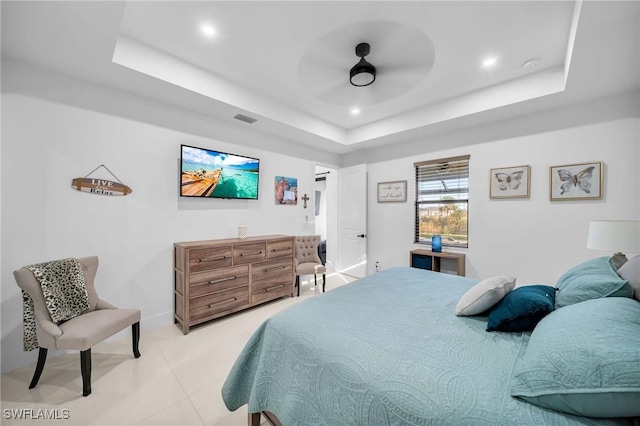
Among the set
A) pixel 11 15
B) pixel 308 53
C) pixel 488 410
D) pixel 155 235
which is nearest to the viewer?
pixel 488 410

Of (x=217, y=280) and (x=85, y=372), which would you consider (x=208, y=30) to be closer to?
(x=217, y=280)

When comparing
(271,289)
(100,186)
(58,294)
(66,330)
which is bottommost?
(271,289)

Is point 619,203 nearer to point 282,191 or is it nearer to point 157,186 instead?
point 282,191

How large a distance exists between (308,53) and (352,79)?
0.48m

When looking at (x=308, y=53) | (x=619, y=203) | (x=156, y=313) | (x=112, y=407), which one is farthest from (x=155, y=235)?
(x=619, y=203)

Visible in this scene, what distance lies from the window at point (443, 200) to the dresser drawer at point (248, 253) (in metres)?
2.64

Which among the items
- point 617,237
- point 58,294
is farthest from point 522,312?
point 58,294

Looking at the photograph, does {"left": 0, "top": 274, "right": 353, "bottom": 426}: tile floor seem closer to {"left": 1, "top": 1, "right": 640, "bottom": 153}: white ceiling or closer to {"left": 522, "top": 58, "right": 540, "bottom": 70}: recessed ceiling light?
{"left": 1, "top": 1, "right": 640, "bottom": 153}: white ceiling

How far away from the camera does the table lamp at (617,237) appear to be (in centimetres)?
184

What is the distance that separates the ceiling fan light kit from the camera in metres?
2.22

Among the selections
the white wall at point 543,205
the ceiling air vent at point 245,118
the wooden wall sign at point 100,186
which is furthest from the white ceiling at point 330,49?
the wooden wall sign at point 100,186

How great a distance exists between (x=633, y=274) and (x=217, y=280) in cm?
345

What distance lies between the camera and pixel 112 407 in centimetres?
175

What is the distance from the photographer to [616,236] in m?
1.92
